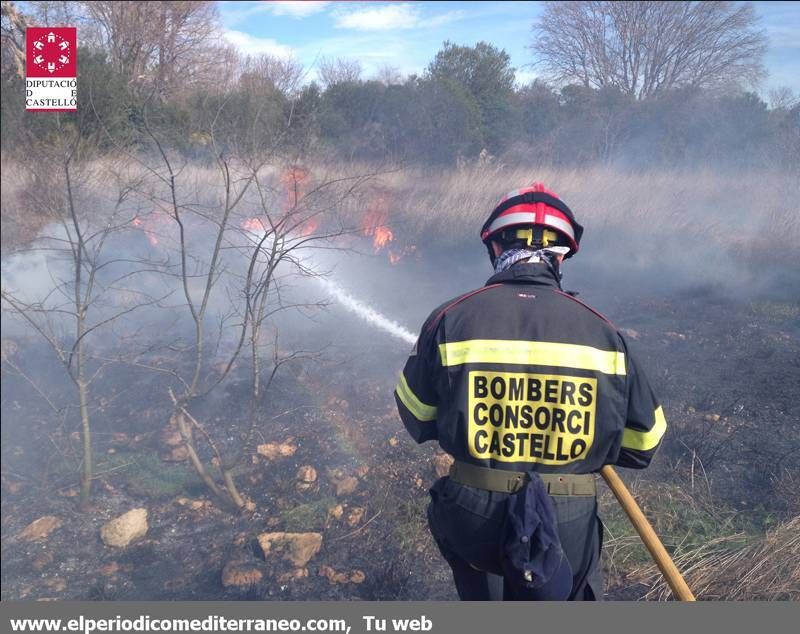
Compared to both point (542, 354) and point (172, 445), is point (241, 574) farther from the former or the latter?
point (542, 354)

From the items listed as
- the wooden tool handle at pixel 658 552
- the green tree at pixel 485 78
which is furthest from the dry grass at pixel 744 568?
the green tree at pixel 485 78

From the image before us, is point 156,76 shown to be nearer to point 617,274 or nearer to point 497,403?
point 497,403

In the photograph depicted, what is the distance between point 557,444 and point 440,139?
7.16 m

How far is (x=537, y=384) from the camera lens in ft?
7.38

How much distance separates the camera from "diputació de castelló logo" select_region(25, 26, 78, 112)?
203 inches

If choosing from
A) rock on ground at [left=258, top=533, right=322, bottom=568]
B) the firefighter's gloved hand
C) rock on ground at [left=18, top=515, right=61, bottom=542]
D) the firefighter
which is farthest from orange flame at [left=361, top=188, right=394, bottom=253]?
the firefighter's gloved hand

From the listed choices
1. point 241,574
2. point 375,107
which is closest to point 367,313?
point 375,107

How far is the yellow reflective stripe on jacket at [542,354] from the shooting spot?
87.3 inches

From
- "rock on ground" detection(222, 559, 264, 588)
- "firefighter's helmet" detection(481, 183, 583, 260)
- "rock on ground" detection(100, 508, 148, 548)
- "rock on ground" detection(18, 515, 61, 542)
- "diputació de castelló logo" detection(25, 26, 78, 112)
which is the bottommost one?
"rock on ground" detection(18, 515, 61, 542)

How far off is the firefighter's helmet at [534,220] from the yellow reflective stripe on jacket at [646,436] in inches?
30.1

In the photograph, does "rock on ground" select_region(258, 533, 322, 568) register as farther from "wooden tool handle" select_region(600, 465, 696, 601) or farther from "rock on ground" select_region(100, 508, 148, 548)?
"wooden tool handle" select_region(600, 465, 696, 601)

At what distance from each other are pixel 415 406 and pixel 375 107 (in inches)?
274

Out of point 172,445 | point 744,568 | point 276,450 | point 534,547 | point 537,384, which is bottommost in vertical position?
point 172,445

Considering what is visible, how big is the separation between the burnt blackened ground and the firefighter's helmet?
2323mm
